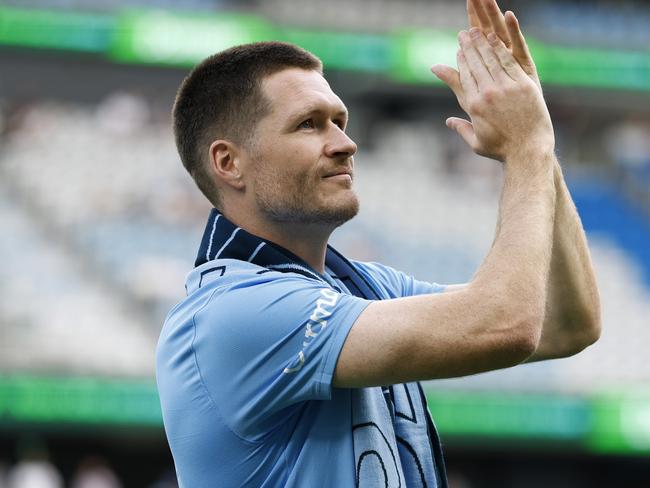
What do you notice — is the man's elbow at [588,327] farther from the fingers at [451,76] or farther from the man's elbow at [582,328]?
the fingers at [451,76]

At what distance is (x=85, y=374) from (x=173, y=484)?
71.0 inches

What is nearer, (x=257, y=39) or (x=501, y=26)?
(x=501, y=26)

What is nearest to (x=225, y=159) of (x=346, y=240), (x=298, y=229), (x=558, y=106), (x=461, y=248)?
(x=298, y=229)

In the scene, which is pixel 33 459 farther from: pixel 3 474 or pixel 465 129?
pixel 465 129

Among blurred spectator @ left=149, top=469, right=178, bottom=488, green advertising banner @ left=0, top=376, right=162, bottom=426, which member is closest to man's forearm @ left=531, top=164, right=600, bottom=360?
green advertising banner @ left=0, top=376, right=162, bottom=426

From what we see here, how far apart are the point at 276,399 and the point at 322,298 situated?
0.21 meters

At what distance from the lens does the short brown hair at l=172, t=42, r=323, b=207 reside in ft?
8.86

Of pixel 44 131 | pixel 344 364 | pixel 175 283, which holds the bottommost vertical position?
pixel 344 364

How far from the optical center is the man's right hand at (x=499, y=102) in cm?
242

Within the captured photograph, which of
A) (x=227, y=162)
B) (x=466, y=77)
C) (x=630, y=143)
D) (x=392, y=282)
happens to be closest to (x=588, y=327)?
(x=392, y=282)

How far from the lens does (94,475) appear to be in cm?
1309

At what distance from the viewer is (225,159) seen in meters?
2.74

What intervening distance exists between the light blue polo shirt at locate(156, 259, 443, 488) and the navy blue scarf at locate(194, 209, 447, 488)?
0.03 metres

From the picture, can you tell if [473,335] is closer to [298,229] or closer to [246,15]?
[298,229]
